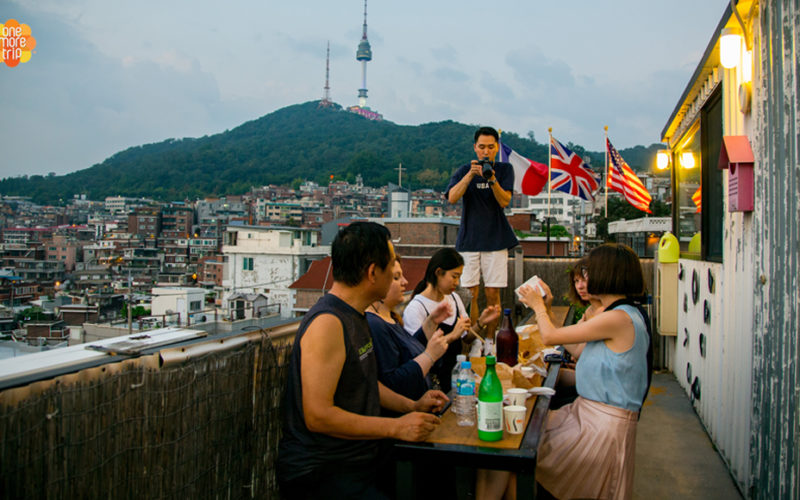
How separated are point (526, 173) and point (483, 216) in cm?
482

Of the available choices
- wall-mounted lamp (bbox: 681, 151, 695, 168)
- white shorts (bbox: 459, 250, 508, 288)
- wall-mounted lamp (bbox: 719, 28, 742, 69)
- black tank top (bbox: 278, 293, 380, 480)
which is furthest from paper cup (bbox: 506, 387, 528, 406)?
wall-mounted lamp (bbox: 681, 151, 695, 168)

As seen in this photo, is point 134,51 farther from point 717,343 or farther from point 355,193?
point 717,343

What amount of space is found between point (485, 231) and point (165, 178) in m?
100

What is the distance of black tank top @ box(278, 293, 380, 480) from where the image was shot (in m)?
2.10

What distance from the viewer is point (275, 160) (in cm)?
11400

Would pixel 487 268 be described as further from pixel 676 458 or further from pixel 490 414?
pixel 490 414

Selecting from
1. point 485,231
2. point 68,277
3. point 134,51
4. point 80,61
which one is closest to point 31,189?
point 68,277

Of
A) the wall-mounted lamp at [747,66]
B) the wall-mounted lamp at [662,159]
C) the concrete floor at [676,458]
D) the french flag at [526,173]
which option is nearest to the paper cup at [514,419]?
the concrete floor at [676,458]

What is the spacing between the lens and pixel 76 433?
1.54 metres

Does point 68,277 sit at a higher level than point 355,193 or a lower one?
lower

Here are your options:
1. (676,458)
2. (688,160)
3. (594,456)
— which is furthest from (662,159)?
(594,456)

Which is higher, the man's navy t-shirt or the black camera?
the black camera

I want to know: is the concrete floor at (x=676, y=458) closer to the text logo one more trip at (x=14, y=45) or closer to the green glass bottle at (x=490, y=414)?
the green glass bottle at (x=490, y=414)

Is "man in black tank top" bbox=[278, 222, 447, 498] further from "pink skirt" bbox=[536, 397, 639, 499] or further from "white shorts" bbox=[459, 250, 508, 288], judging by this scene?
"white shorts" bbox=[459, 250, 508, 288]
